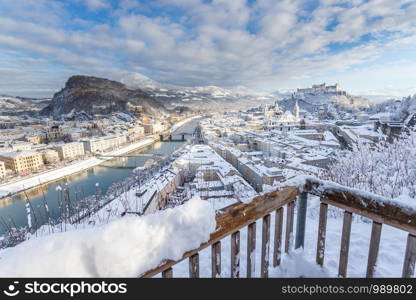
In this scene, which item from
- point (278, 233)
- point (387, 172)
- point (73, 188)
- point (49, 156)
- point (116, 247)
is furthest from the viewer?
point (49, 156)

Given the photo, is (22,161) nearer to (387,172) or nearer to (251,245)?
(251,245)

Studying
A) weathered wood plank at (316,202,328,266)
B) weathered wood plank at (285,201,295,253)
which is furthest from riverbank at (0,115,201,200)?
weathered wood plank at (316,202,328,266)

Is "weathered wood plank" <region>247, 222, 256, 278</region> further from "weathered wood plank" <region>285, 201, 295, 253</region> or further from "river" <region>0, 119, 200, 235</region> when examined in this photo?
"river" <region>0, 119, 200, 235</region>

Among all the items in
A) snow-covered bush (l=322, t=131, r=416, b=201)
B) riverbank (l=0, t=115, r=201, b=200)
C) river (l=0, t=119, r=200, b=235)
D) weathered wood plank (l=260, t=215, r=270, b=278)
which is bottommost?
river (l=0, t=119, r=200, b=235)

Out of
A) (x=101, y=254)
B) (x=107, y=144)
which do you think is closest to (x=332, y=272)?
(x=101, y=254)

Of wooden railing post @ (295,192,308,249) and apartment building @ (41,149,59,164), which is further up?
wooden railing post @ (295,192,308,249)

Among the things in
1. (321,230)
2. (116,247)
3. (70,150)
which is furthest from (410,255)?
(70,150)
